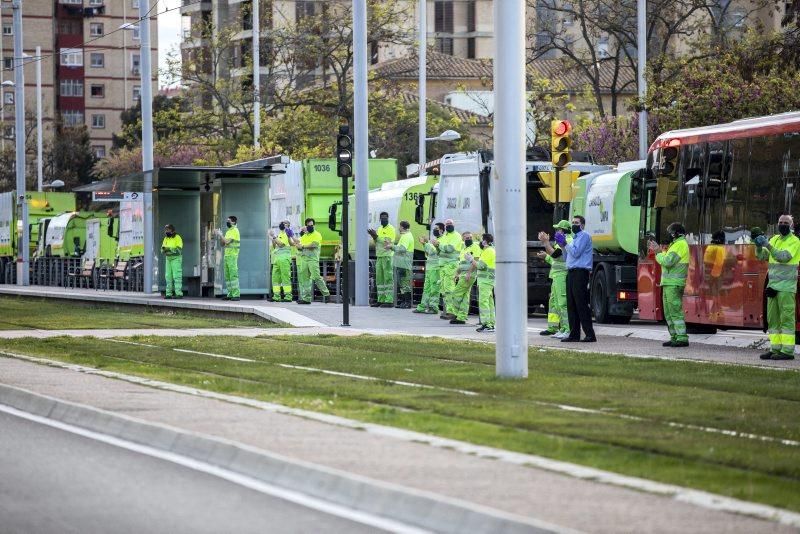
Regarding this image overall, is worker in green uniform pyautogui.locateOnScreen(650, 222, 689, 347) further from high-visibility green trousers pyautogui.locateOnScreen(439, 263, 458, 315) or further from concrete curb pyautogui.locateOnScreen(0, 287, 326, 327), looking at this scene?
high-visibility green trousers pyautogui.locateOnScreen(439, 263, 458, 315)

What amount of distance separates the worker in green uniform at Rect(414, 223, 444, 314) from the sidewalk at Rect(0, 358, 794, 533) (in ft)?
61.3

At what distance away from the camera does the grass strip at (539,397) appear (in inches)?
449

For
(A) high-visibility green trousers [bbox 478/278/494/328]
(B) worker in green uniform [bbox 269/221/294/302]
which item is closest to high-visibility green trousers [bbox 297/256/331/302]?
(B) worker in green uniform [bbox 269/221/294/302]

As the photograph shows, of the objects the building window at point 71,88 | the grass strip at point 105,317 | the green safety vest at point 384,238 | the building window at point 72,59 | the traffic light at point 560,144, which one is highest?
the building window at point 72,59

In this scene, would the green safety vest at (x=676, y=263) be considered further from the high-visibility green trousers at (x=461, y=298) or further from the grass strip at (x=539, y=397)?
the high-visibility green trousers at (x=461, y=298)

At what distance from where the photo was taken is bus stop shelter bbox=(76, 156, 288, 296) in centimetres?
4197

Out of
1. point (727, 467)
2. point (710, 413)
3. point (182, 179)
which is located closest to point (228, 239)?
point (182, 179)

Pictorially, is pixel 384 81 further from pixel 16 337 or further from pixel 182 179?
pixel 16 337

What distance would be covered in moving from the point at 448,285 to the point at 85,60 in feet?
396

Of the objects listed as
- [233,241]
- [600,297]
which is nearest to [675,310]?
[600,297]

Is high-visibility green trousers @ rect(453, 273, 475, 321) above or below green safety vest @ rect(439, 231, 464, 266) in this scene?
below

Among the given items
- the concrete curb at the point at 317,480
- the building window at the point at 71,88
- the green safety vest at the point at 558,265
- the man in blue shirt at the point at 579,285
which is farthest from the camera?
the building window at the point at 71,88

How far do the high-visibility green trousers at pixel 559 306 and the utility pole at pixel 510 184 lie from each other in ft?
30.8

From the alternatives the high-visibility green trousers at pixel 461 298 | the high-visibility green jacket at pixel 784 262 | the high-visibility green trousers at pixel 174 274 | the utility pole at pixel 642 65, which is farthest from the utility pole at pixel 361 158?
the high-visibility green jacket at pixel 784 262
